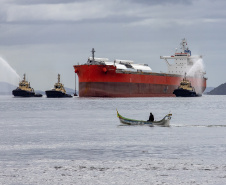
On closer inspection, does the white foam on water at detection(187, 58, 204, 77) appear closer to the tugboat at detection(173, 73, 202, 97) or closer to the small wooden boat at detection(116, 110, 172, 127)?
the tugboat at detection(173, 73, 202, 97)

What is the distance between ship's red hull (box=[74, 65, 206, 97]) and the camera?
118375 mm

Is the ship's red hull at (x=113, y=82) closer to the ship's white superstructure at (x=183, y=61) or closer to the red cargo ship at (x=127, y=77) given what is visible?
the red cargo ship at (x=127, y=77)

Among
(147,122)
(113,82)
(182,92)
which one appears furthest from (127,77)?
(147,122)

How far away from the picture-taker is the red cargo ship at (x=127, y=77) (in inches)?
4670

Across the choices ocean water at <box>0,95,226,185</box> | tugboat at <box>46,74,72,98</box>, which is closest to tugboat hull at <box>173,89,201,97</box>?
tugboat at <box>46,74,72,98</box>

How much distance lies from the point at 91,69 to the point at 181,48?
49643mm

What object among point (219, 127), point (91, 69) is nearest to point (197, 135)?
point (219, 127)

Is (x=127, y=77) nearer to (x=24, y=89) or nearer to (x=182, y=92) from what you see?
(x=182, y=92)

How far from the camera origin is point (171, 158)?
85.6ft

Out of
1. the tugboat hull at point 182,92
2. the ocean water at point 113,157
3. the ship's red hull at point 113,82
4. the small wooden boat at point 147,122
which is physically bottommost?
the ocean water at point 113,157

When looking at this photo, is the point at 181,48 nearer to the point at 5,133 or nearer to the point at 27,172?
the point at 5,133

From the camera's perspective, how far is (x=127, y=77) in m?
123

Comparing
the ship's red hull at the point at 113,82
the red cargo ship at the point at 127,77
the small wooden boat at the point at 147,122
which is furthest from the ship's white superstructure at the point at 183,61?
the small wooden boat at the point at 147,122

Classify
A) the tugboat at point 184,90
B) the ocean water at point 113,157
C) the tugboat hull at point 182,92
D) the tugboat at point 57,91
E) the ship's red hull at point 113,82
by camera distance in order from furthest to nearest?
the tugboat at point 57,91 → the tugboat at point 184,90 → the tugboat hull at point 182,92 → the ship's red hull at point 113,82 → the ocean water at point 113,157
